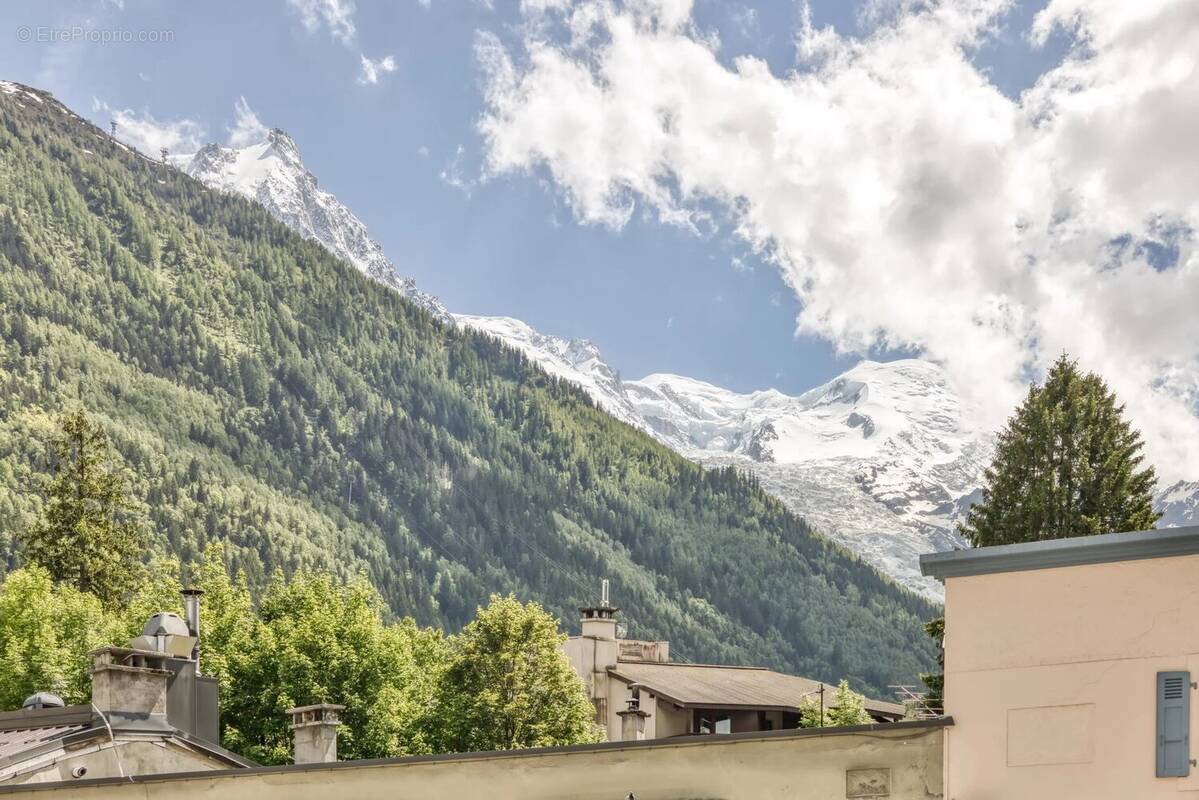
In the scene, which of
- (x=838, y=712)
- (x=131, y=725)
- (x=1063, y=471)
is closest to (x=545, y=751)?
(x=131, y=725)

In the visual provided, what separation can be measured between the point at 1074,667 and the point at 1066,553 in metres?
1.19

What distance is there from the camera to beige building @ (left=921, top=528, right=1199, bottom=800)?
16.6 meters

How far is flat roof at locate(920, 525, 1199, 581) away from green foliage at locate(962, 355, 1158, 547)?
3408 cm

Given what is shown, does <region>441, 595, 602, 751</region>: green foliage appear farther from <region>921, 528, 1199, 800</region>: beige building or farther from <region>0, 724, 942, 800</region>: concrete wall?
<region>921, 528, 1199, 800</region>: beige building

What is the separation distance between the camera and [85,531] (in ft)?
297

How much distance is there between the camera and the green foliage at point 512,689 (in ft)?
210

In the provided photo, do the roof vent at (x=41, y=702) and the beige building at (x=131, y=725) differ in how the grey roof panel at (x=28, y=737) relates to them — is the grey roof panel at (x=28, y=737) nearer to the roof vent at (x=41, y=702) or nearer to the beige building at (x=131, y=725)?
the beige building at (x=131, y=725)

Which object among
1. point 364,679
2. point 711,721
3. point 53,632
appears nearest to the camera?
point 364,679

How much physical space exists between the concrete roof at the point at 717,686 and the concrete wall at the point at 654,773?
47.9m

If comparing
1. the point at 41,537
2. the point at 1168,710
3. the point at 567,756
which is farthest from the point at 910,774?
the point at 41,537

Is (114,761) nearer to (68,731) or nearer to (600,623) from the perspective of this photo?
(68,731)

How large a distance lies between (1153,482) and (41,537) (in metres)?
61.4

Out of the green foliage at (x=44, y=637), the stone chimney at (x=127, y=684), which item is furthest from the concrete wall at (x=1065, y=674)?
the green foliage at (x=44, y=637)

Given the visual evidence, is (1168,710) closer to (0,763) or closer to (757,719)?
(0,763)
